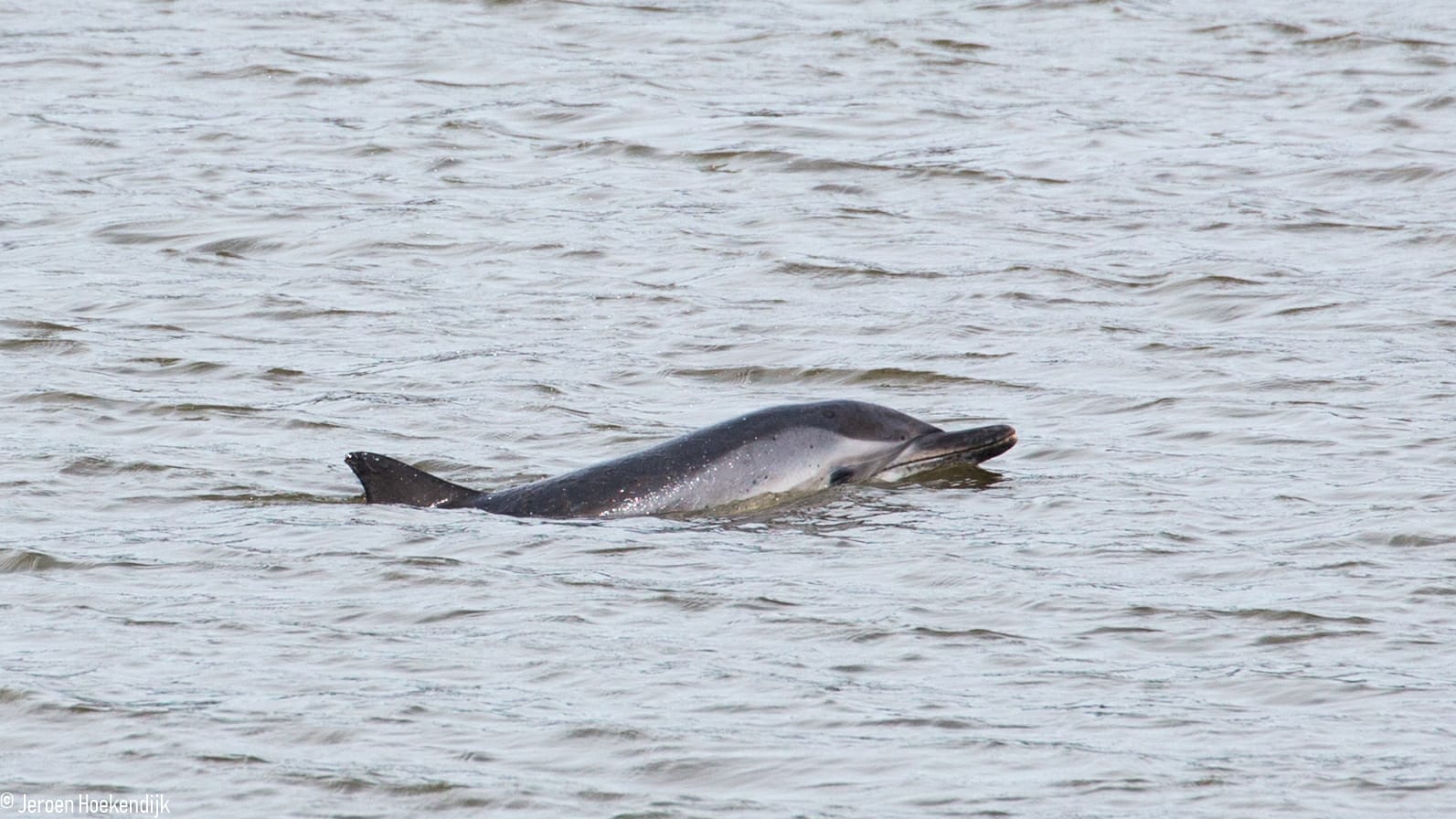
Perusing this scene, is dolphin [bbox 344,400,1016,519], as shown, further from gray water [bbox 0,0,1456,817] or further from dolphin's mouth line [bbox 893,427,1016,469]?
gray water [bbox 0,0,1456,817]

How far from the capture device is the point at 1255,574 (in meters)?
9.09

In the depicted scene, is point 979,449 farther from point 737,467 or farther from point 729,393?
point 729,393

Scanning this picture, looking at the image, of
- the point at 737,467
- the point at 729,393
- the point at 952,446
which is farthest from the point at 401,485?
the point at 729,393

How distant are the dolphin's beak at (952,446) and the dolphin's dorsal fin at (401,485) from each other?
2001 millimetres

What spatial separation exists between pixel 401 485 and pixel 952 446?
2.52 m

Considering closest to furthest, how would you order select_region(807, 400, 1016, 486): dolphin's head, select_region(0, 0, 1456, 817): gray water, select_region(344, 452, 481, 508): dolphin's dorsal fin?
select_region(0, 0, 1456, 817): gray water → select_region(344, 452, 481, 508): dolphin's dorsal fin → select_region(807, 400, 1016, 486): dolphin's head

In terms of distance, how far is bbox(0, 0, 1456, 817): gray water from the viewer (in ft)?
24.0

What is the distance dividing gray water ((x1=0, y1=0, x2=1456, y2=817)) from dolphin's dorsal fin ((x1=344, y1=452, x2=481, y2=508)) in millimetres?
88

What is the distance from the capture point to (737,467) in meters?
10.3

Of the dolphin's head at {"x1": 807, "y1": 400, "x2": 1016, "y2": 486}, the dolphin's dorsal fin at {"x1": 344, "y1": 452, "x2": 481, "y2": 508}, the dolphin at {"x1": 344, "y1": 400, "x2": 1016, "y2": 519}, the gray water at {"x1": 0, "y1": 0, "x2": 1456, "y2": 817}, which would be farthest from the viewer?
the dolphin's head at {"x1": 807, "y1": 400, "x2": 1016, "y2": 486}

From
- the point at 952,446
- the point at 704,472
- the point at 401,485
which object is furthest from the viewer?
the point at 952,446

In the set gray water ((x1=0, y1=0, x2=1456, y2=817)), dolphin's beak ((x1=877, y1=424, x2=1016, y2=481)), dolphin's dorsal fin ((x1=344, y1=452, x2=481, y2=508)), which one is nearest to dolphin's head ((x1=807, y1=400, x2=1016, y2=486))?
dolphin's beak ((x1=877, y1=424, x2=1016, y2=481))

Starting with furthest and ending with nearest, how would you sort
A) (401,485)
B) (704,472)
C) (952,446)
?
1. (952,446)
2. (704,472)
3. (401,485)

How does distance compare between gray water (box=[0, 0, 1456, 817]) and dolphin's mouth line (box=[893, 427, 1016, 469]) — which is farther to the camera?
dolphin's mouth line (box=[893, 427, 1016, 469])
